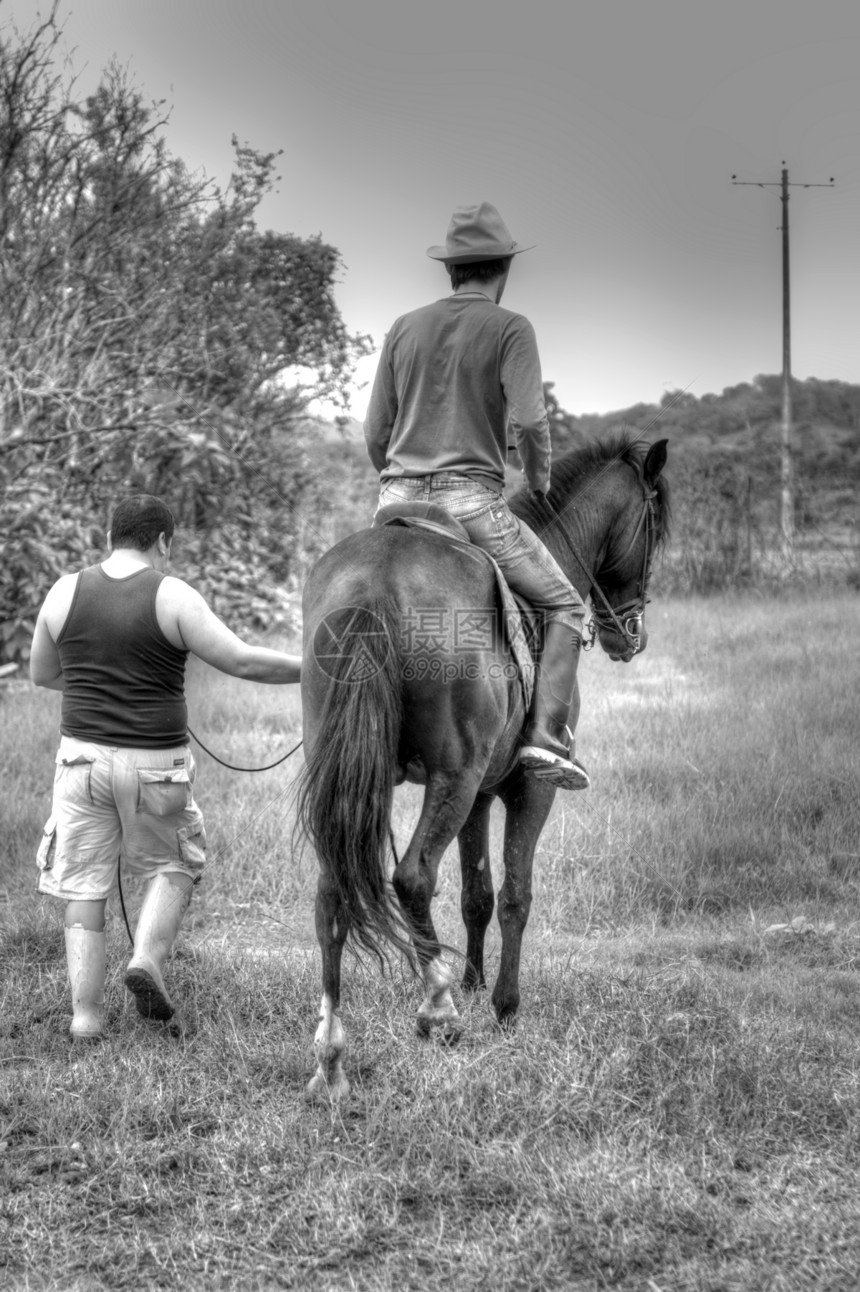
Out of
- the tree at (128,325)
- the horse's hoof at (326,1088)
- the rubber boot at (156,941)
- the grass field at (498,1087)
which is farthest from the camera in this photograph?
the tree at (128,325)

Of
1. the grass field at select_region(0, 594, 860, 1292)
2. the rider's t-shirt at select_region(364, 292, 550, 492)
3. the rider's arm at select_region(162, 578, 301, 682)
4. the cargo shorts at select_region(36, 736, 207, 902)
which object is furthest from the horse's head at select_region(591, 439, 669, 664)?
the cargo shorts at select_region(36, 736, 207, 902)

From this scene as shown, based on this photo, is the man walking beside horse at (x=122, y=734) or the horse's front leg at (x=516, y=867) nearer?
the man walking beside horse at (x=122, y=734)

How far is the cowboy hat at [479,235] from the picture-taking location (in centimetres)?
445

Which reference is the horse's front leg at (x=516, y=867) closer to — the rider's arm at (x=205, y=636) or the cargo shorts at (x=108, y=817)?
the rider's arm at (x=205, y=636)

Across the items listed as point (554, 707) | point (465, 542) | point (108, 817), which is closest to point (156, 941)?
point (108, 817)

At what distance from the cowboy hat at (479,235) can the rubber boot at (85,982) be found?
292cm

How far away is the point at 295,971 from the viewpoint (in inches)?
195

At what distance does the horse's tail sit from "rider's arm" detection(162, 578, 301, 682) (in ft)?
2.45

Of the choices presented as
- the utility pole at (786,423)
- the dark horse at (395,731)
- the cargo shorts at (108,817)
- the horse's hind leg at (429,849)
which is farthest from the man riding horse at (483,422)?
the utility pole at (786,423)

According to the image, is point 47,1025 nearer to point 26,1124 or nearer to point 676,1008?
point 26,1124

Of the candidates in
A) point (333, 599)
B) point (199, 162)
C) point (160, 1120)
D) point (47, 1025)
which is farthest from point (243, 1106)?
point (199, 162)

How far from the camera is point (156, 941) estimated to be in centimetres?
432

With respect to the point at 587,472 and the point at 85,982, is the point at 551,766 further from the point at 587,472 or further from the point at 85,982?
the point at 85,982

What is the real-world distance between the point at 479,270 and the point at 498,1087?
2975 mm
